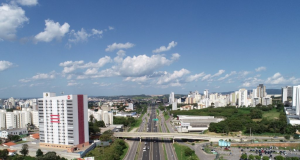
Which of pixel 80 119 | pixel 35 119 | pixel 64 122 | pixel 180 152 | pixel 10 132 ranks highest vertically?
pixel 80 119

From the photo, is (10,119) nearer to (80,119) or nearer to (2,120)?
(2,120)

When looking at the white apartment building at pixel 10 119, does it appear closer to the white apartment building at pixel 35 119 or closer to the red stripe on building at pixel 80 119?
the white apartment building at pixel 35 119

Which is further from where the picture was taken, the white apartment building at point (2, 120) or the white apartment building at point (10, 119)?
the white apartment building at point (10, 119)

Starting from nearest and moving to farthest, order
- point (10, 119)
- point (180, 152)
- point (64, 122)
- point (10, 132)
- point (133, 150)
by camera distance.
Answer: point (64, 122)
point (180, 152)
point (133, 150)
point (10, 132)
point (10, 119)

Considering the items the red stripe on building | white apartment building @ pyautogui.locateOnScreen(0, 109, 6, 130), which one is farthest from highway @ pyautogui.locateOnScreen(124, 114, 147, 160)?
white apartment building @ pyautogui.locateOnScreen(0, 109, 6, 130)

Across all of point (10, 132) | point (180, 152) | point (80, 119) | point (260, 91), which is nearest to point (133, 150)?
point (180, 152)

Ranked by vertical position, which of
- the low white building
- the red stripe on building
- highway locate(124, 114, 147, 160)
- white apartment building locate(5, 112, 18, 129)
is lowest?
highway locate(124, 114, 147, 160)

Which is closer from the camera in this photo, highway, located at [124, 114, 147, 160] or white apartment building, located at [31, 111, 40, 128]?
highway, located at [124, 114, 147, 160]

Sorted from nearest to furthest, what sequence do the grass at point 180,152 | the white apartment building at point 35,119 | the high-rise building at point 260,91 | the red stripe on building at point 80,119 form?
1. the grass at point 180,152
2. the red stripe on building at point 80,119
3. the white apartment building at point 35,119
4. the high-rise building at point 260,91

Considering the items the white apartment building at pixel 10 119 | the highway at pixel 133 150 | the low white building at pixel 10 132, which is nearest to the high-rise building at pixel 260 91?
the highway at pixel 133 150

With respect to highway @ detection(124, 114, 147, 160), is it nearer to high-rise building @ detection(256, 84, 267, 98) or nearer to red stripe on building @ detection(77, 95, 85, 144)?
red stripe on building @ detection(77, 95, 85, 144)
